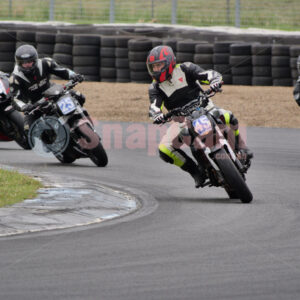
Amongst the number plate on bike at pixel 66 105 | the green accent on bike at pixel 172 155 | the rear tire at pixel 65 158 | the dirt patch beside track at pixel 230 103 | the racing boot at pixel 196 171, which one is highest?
the number plate on bike at pixel 66 105

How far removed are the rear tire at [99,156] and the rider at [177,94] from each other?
2208mm

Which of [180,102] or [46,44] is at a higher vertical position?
A: [180,102]

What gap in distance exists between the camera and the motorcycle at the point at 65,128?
12180 mm

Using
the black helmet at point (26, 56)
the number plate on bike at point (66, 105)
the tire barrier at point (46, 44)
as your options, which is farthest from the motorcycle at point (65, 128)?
the tire barrier at point (46, 44)

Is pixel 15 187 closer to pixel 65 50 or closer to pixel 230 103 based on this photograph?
pixel 230 103

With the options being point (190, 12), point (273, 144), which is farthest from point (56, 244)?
point (190, 12)

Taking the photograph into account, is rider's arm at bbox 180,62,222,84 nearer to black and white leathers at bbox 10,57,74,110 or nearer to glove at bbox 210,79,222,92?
glove at bbox 210,79,222,92

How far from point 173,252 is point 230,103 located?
554 inches

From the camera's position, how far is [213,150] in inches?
364

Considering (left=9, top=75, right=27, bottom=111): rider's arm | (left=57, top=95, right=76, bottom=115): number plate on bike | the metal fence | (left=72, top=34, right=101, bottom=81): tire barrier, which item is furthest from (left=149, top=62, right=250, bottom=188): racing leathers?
the metal fence

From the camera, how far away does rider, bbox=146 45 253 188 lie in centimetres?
998

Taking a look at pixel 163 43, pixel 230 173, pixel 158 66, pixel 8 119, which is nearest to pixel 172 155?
pixel 158 66

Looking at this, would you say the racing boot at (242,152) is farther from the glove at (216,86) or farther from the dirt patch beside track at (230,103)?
the dirt patch beside track at (230,103)

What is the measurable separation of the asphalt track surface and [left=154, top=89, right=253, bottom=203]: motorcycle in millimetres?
216
